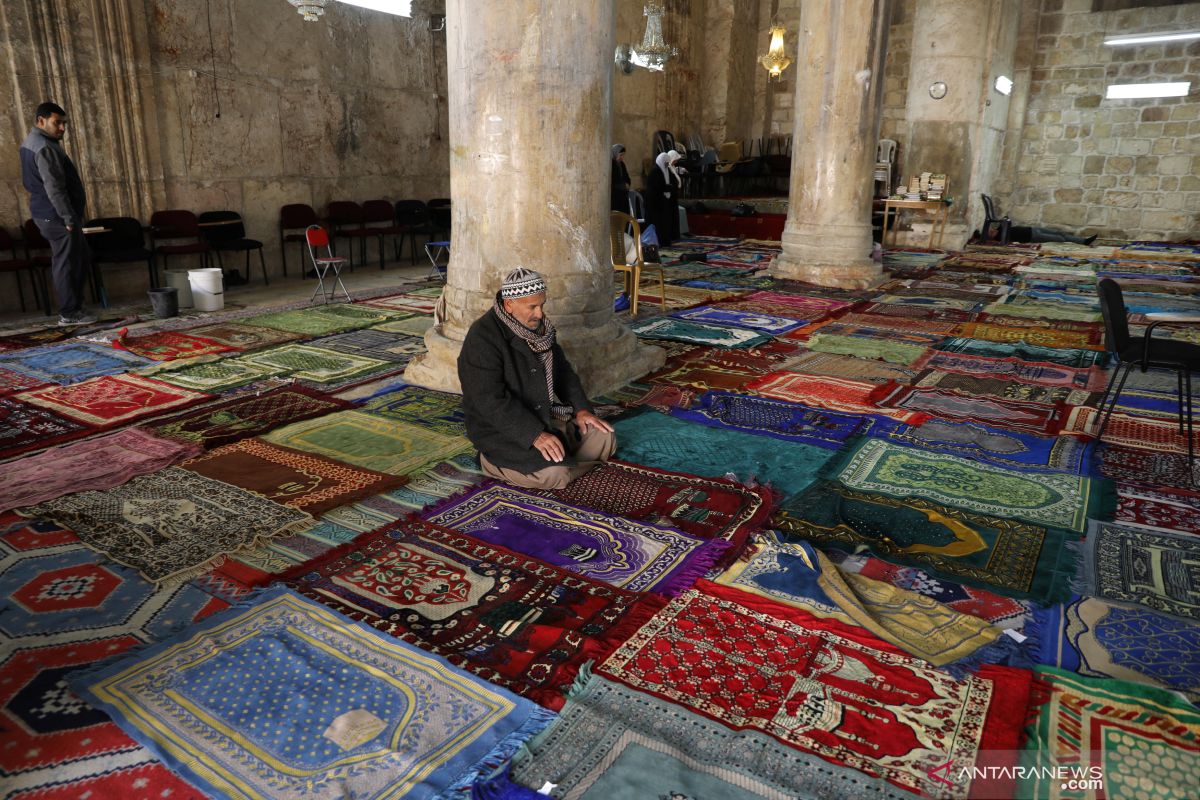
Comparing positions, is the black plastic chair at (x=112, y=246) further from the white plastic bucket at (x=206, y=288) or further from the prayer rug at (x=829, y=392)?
the prayer rug at (x=829, y=392)

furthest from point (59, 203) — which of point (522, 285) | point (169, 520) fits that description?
point (522, 285)

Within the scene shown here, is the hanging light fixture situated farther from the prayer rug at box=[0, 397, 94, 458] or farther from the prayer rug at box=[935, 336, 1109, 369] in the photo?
the prayer rug at box=[0, 397, 94, 458]

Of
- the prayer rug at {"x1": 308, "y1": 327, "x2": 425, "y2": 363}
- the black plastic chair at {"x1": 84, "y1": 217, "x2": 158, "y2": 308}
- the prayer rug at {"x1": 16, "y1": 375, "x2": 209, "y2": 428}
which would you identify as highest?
the black plastic chair at {"x1": 84, "y1": 217, "x2": 158, "y2": 308}

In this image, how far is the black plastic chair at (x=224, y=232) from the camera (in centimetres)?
831

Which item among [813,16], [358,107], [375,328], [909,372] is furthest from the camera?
[358,107]

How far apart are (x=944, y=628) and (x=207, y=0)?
9.07 m

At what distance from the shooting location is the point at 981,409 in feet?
15.9

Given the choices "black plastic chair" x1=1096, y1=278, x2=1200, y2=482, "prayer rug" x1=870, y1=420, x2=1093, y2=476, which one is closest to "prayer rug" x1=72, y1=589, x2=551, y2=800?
"prayer rug" x1=870, y1=420, x2=1093, y2=476

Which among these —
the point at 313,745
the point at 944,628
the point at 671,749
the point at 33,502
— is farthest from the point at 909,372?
the point at 33,502

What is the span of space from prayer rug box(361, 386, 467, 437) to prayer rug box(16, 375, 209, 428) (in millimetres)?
1097

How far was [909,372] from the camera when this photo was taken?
5648 mm

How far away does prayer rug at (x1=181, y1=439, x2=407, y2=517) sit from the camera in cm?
347

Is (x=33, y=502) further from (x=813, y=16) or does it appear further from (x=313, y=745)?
(x=813, y=16)

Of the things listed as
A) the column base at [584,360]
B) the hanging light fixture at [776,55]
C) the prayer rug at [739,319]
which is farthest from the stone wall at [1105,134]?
the column base at [584,360]
